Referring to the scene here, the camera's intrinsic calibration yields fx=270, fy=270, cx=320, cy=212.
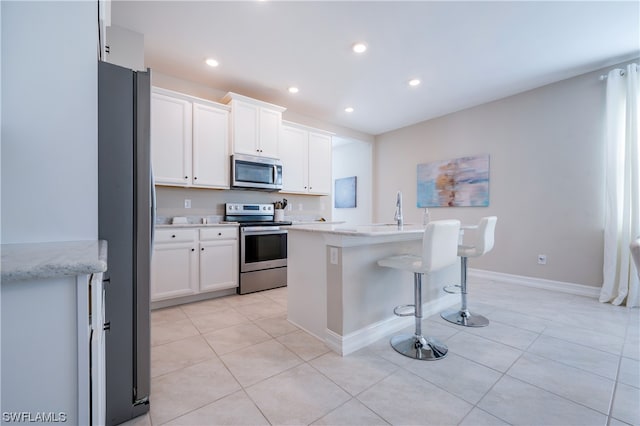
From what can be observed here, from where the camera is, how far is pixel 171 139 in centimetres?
312

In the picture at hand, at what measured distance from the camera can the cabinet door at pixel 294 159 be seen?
419 cm

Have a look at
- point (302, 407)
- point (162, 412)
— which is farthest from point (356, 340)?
point (162, 412)

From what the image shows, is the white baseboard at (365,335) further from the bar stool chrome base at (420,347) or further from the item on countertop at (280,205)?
the item on countertop at (280,205)

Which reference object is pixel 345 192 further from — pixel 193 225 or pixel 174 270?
pixel 174 270

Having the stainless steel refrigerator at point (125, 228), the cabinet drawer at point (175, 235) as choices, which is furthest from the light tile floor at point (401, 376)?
the cabinet drawer at point (175, 235)

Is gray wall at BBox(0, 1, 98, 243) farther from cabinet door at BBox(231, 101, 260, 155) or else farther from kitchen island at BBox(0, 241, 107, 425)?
cabinet door at BBox(231, 101, 260, 155)

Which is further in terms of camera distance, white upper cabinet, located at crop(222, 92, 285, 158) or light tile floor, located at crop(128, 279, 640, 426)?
white upper cabinet, located at crop(222, 92, 285, 158)

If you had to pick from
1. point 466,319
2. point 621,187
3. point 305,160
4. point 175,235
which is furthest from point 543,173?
point 175,235

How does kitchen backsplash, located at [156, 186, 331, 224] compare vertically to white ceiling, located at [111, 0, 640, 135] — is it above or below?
below

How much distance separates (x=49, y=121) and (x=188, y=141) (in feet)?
7.59

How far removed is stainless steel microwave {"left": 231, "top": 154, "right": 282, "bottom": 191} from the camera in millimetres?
3555

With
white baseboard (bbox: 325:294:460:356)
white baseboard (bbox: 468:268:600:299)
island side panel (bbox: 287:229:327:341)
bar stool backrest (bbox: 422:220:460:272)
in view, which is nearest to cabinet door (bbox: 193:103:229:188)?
island side panel (bbox: 287:229:327:341)

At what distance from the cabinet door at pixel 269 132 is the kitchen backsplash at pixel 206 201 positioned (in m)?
0.67

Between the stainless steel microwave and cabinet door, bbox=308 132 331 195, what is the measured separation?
28.0 inches
